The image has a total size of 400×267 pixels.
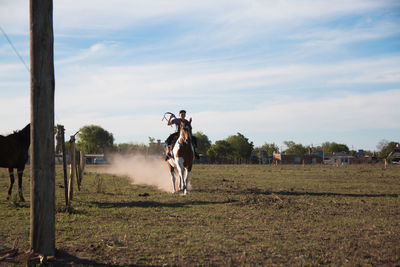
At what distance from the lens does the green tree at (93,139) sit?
116594mm

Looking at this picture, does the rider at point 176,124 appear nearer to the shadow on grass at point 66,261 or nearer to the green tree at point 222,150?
the shadow on grass at point 66,261

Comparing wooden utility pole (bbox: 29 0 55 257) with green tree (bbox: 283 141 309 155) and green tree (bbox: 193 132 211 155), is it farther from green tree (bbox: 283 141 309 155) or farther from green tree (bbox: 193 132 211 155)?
green tree (bbox: 283 141 309 155)

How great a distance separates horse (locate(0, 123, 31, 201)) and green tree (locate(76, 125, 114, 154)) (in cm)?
10533

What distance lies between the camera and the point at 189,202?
1274 cm

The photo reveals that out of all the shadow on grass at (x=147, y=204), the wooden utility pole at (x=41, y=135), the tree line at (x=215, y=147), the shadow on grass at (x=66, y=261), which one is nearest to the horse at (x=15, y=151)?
the shadow on grass at (x=147, y=204)

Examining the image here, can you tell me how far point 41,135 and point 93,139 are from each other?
115 m

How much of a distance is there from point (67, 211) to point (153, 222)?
9.58 ft

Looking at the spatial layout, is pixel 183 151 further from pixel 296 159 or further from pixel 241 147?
pixel 296 159

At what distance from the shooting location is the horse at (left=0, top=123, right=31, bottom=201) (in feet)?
40.5

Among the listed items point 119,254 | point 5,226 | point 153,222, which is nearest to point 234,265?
point 119,254

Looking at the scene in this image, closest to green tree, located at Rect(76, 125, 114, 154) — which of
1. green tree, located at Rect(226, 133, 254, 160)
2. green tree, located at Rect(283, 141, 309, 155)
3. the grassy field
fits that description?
green tree, located at Rect(226, 133, 254, 160)

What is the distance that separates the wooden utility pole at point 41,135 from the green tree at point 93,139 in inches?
4454

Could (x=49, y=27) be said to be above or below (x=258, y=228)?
above

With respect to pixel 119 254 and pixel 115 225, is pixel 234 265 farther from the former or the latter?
pixel 115 225
